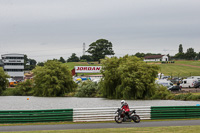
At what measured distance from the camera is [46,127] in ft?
81.1

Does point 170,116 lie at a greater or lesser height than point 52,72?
lesser

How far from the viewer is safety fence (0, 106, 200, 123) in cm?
2697

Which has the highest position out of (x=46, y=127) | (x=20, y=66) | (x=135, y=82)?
(x=20, y=66)

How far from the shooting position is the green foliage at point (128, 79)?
6469 cm

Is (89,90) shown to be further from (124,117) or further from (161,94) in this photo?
(124,117)

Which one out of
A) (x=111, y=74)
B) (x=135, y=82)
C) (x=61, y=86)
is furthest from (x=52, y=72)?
(x=135, y=82)

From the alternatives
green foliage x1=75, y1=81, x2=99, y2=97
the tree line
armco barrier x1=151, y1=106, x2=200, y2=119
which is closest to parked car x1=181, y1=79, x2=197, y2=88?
the tree line

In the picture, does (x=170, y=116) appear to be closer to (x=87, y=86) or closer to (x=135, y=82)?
(x=135, y=82)

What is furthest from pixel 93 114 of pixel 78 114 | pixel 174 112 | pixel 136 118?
pixel 174 112

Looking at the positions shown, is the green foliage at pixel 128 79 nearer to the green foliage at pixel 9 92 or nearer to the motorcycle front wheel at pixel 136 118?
the green foliage at pixel 9 92

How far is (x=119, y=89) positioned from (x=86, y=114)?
128 feet

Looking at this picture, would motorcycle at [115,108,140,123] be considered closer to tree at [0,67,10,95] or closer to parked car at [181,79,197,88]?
parked car at [181,79,197,88]

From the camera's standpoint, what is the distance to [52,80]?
81875 millimetres

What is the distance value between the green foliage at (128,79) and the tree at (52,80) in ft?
50.9
